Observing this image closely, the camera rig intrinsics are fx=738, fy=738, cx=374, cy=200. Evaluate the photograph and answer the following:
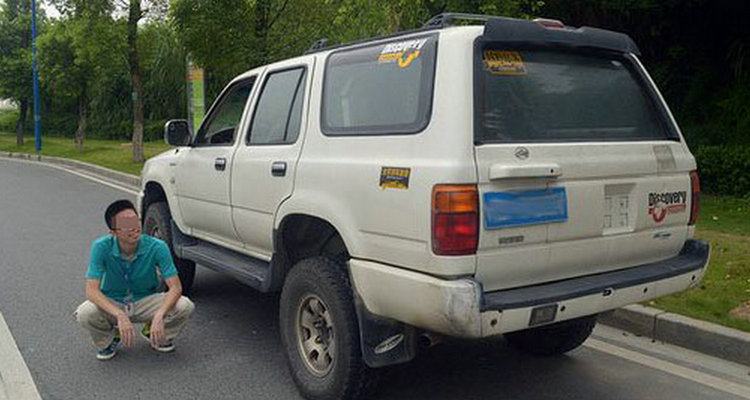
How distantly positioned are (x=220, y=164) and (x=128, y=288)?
1.02m

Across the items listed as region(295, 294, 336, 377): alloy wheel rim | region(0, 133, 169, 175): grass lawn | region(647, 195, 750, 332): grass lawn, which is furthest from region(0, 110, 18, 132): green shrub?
region(295, 294, 336, 377): alloy wheel rim

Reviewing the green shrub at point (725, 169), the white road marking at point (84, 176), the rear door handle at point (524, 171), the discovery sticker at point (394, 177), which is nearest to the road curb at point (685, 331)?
the rear door handle at point (524, 171)

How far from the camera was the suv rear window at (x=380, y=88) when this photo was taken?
11.7 ft

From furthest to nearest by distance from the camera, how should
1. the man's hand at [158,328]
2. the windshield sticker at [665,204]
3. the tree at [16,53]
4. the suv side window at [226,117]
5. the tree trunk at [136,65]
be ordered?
the tree at [16,53] < the tree trunk at [136,65] < the suv side window at [226,117] < the man's hand at [158,328] < the windshield sticker at [665,204]

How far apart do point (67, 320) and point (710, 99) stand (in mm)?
10851

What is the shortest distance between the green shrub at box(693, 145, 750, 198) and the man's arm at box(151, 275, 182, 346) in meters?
8.44

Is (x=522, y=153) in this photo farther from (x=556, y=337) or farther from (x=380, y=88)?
(x=556, y=337)

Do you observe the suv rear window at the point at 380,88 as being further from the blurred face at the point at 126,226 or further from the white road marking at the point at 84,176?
the white road marking at the point at 84,176

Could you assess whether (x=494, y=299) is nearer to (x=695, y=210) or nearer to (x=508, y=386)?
(x=508, y=386)

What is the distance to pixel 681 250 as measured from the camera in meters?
4.23

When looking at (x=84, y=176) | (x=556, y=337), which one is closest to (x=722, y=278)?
(x=556, y=337)

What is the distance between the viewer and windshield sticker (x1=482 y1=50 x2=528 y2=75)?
140 inches

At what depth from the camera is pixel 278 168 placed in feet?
14.2

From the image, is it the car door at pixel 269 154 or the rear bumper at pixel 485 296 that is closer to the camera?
the rear bumper at pixel 485 296
